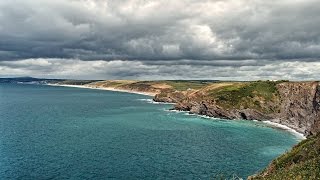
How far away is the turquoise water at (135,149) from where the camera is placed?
8606cm

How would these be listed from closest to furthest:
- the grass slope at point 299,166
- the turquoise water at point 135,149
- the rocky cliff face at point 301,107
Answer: the grass slope at point 299,166 < the turquoise water at point 135,149 < the rocky cliff face at point 301,107

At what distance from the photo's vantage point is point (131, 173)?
84438 millimetres

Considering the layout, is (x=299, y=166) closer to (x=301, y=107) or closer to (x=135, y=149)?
(x=135, y=149)

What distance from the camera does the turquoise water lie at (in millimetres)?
86062

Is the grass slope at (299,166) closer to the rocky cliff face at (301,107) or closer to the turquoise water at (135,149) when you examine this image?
the turquoise water at (135,149)

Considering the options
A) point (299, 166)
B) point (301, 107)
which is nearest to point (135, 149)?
point (299, 166)

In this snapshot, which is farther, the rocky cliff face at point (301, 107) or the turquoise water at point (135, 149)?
the rocky cliff face at point (301, 107)

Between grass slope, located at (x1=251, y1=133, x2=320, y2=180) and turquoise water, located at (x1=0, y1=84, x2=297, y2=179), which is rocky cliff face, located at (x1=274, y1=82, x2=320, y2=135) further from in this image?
grass slope, located at (x1=251, y1=133, x2=320, y2=180)

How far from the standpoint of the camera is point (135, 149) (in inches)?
4358

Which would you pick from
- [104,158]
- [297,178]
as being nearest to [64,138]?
[104,158]

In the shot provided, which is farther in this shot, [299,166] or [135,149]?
[135,149]

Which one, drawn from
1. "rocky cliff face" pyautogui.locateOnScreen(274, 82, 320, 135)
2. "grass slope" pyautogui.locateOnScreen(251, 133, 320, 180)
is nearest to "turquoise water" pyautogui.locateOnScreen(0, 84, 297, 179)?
"rocky cliff face" pyautogui.locateOnScreen(274, 82, 320, 135)

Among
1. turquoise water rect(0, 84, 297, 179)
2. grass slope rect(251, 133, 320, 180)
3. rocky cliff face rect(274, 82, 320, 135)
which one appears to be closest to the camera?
grass slope rect(251, 133, 320, 180)

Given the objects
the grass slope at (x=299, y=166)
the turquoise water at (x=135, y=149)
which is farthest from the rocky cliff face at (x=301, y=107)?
the grass slope at (x=299, y=166)
